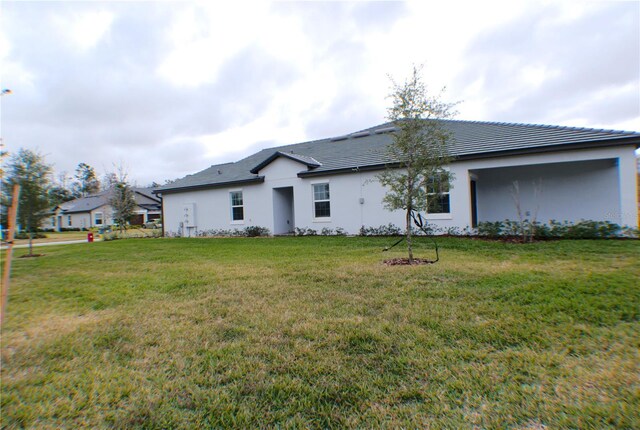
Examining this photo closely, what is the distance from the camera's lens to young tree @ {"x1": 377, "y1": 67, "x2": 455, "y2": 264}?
23.3 ft

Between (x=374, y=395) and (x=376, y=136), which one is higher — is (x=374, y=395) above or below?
below

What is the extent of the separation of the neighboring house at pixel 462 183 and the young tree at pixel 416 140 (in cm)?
51

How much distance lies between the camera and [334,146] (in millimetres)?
17781

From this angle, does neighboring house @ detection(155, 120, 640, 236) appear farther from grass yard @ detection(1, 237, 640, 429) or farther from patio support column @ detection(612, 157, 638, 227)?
grass yard @ detection(1, 237, 640, 429)

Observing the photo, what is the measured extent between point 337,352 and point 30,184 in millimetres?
15409

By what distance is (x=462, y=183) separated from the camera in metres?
11.8

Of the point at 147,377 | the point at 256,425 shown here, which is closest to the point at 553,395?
the point at 256,425

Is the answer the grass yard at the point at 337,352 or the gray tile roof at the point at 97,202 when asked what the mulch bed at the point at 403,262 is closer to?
the grass yard at the point at 337,352

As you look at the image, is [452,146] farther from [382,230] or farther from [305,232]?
[305,232]

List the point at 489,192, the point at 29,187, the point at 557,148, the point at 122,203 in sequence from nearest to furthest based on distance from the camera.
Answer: the point at 557,148 < the point at 29,187 < the point at 489,192 < the point at 122,203

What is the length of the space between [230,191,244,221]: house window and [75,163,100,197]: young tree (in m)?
69.5

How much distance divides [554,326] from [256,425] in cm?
330

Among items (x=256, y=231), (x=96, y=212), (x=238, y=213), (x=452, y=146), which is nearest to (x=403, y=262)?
(x=452, y=146)

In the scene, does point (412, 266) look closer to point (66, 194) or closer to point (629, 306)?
point (629, 306)
